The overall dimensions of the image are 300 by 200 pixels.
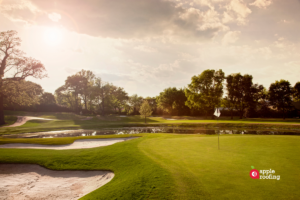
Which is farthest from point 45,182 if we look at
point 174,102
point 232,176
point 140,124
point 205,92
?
point 174,102

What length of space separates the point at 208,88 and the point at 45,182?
53183 mm

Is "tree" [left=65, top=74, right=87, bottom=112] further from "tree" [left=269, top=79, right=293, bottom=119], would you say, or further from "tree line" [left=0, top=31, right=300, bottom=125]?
"tree" [left=269, top=79, right=293, bottom=119]

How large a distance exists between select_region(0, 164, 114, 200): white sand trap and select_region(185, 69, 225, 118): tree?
48.6m

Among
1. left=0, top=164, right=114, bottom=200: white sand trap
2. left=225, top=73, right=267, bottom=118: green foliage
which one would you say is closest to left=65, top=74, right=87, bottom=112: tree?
left=225, top=73, right=267, bottom=118: green foliage

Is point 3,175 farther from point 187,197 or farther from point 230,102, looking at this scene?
point 230,102

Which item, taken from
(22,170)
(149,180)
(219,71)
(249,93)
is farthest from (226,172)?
(249,93)

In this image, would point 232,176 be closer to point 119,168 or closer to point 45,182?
point 119,168

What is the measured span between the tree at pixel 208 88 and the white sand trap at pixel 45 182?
4858cm

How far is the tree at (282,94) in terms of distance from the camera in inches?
1941

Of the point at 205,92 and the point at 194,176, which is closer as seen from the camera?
the point at 194,176

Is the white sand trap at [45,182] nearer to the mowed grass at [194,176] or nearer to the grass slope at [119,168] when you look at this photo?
the grass slope at [119,168]

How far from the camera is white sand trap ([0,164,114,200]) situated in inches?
265

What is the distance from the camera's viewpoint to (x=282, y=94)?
49.7 m

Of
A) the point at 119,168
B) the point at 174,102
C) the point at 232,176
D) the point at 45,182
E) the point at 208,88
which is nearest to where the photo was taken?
the point at 232,176
